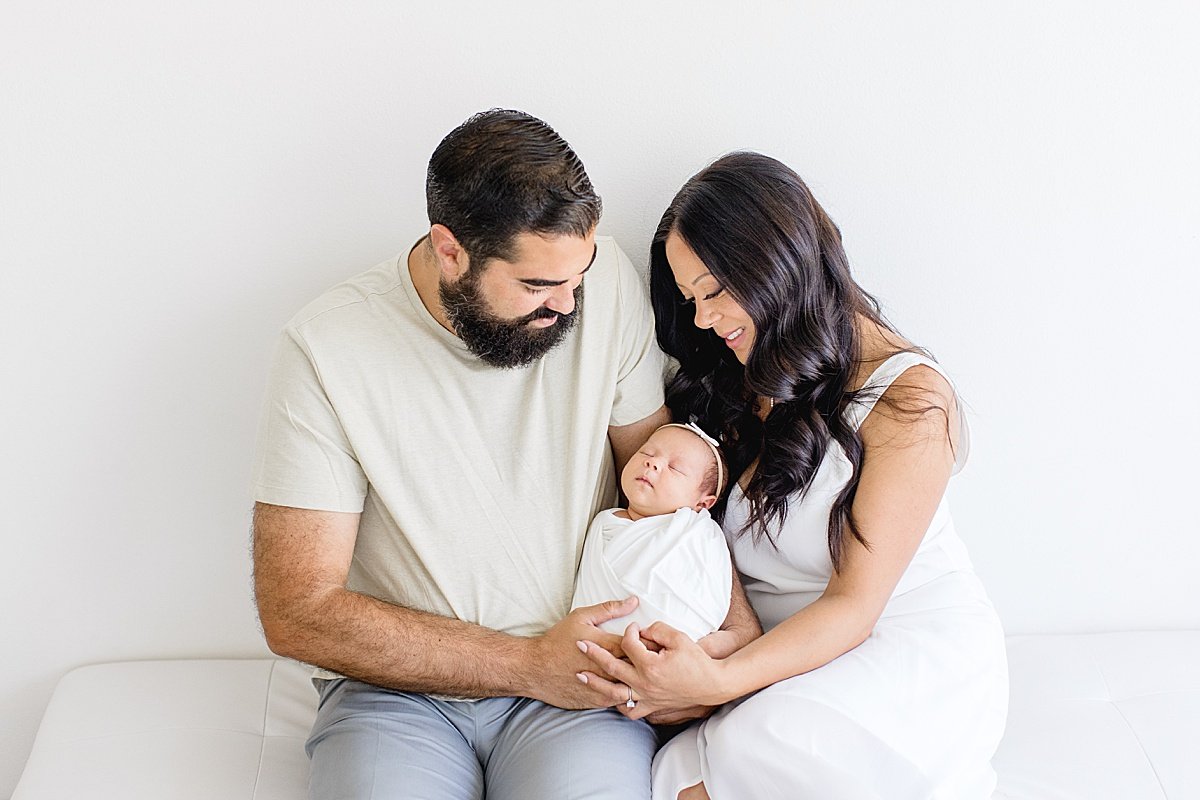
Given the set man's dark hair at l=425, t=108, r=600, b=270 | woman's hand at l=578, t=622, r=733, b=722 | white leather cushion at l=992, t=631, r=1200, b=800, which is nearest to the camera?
man's dark hair at l=425, t=108, r=600, b=270

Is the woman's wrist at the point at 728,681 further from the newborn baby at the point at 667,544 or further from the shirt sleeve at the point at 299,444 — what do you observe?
the shirt sleeve at the point at 299,444

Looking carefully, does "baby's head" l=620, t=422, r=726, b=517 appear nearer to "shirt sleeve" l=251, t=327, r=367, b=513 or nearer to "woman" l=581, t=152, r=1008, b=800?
"woman" l=581, t=152, r=1008, b=800

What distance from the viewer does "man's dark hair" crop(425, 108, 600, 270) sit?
1.58m

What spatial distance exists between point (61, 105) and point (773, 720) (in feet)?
4.98

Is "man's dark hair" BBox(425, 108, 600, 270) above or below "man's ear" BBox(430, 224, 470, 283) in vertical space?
above

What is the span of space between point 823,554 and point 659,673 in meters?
0.36

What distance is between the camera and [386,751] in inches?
65.5

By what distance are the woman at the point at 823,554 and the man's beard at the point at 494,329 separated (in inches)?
9.2

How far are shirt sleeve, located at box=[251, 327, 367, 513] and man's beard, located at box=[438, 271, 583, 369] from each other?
0.78ft

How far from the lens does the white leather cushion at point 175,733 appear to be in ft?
5.90

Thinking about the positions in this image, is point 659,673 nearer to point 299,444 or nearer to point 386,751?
point 386,751

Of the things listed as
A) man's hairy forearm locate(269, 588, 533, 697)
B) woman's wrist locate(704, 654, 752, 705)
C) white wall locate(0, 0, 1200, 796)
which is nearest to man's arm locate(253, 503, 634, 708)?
man's hairy forearm locate(269, 588, 533, 697)

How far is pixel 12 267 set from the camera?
1.91 m

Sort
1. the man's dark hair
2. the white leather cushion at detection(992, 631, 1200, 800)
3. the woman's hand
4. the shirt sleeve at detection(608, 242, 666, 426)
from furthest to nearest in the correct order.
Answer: the shirt sleeve at detection(608, 242, 666, 426) → the white leather cushion at detection(992, 631, 1200, 800) → the woman's hand → the man's dark hair
